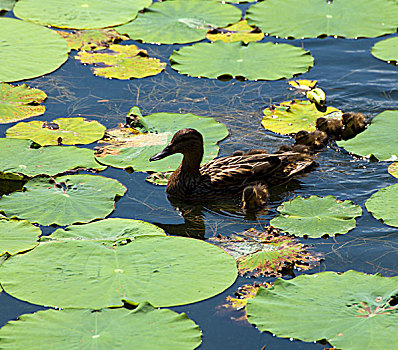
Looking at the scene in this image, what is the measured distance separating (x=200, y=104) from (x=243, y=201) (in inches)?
106

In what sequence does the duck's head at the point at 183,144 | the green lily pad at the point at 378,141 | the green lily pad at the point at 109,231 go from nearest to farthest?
the green lily pad at the point at 109,231 → the duck's head at the point at 183,144 → the green lily pad at the point at 378,141

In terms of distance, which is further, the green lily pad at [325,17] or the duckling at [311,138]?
the green lily pad at [325,17]

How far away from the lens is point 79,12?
44.2 ft

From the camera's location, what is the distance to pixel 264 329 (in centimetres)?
659

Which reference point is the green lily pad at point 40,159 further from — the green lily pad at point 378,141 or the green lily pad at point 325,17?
the green lily pad at point 325,17

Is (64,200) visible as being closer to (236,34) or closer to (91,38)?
(91,38)

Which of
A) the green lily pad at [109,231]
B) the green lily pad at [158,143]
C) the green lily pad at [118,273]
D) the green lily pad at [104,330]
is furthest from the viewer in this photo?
the green lily pad at [158,143]

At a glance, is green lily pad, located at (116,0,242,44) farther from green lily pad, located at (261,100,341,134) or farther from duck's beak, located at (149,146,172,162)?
duck's beak, located at (149,146,172,162)

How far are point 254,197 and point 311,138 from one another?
1.61m

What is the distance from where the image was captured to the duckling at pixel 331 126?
1019 centimetres

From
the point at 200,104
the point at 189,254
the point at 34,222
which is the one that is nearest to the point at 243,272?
the point at 189,254

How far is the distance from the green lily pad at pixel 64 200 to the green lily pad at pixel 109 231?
0.69 ft

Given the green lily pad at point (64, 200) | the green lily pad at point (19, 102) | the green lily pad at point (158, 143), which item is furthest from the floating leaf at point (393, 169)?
the green lily pad at point (19, 102)

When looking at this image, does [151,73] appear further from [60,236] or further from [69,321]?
[69,321]
